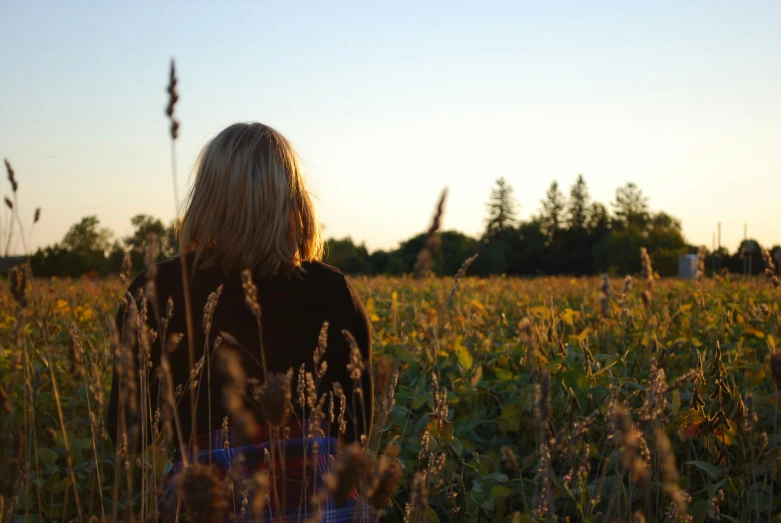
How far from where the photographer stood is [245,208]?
84.0 inches

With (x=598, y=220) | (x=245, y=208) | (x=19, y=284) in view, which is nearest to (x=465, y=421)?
(x=245, y=208)

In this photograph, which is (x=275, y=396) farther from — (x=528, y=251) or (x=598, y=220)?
(x=598, y=220)

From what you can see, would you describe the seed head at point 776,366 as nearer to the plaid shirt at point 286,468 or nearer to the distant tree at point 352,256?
the plaid shirt at point 286,468

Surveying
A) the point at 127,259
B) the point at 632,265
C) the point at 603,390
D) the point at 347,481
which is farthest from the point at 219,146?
the point at 632,265

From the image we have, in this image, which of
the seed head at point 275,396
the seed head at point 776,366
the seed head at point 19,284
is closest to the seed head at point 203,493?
the seed head at point 275,396

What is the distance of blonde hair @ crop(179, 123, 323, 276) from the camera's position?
7.00 ft

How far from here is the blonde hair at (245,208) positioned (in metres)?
2.13

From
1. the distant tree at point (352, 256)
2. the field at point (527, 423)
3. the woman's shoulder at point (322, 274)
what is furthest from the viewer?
the distant tree at point (352, 256)

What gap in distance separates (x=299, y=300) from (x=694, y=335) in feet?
9.86

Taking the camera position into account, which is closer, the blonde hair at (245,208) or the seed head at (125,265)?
the seed head at (125,265)

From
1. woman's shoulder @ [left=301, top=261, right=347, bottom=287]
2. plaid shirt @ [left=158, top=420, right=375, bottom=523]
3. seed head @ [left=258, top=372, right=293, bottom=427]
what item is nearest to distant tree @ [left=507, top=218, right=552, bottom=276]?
woman's shoulder @ [left=301, top=261, right=347, bottom=287]

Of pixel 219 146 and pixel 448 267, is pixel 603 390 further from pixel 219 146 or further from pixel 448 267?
pixel 448 267

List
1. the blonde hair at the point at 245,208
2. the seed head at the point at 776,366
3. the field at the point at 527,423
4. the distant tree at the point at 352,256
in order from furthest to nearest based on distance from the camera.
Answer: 1. the distant tree at the point at 352,256
2. the blonde hair at the point at 245,208
3. the field at the point at 527,423
4. the seed head at the point at 776,366

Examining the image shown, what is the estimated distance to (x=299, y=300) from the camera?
2240mm
